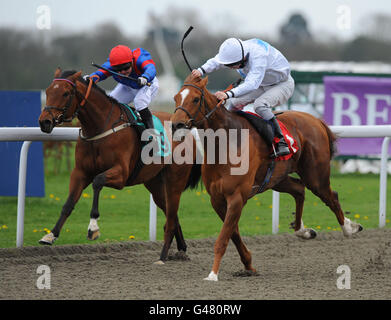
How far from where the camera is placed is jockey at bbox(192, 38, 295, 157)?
17.5ft

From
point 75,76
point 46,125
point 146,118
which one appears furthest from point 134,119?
point 46,125

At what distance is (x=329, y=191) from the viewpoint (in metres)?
6.22

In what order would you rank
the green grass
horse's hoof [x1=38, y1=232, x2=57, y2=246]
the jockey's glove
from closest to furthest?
1. horse's hoof [x1=38, y1=232, x2=57, y2=246]
2. the jockey's glove
3. the green grass

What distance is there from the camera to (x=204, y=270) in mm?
5621

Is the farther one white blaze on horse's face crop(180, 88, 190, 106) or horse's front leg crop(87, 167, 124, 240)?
horse's front leg crop(87, 167, 124, 240)

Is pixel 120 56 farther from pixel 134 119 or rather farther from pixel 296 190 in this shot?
pixel 296 190

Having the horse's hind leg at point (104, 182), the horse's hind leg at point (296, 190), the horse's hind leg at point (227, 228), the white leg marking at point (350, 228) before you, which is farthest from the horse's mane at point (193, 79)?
the white leg marking at point (350, 228)

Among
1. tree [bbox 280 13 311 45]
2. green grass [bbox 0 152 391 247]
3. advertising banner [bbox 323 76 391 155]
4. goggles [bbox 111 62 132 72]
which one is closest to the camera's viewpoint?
goggles [bbox 111 62 132 72]

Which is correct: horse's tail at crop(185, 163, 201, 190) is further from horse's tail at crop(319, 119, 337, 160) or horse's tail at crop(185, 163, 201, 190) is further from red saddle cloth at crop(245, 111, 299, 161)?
horse's tail at crop(319, 119, 337, 160)

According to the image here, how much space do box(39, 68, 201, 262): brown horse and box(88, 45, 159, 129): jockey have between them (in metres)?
0.19

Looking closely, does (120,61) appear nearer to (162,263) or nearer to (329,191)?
(162,263)

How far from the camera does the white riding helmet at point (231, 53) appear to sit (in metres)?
5.36

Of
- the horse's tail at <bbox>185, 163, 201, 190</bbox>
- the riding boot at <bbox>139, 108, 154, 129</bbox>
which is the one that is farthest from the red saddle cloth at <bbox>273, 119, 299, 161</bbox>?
the riding boot at <bbox>139, 108, 154, 129</bbox>
